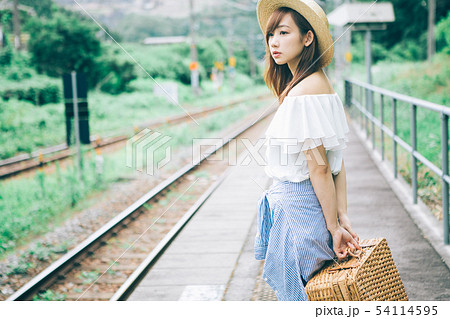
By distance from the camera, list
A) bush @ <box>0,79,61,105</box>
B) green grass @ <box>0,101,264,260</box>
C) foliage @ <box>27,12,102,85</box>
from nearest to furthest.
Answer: green grass @ <box>0,101,264,260</box> < bush @ <box>0,79,61,105</box> < foliage @ <box>27,12,102,85</box>

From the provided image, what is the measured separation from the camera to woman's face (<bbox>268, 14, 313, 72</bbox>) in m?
1.96

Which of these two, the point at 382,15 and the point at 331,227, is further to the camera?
the point at 382,15

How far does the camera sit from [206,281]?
11.9 feet

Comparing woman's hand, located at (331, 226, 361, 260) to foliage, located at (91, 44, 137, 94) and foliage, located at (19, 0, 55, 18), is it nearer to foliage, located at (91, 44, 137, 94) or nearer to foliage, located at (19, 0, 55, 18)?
foliage, located at (91, 44, 137, 94)

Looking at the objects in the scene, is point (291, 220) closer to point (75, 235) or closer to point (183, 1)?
point (183, 1)

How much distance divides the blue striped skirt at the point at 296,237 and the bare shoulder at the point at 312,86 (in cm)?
33

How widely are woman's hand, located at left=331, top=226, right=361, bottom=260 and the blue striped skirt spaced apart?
0.03 m

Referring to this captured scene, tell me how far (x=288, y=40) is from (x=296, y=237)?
0.72 m

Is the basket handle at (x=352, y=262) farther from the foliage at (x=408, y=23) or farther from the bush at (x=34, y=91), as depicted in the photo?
the foliage at (x=408, y=23)

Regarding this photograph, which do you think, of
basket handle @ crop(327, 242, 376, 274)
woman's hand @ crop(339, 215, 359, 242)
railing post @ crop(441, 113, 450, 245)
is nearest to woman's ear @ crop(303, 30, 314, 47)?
woman's hand @ crop(339, 215, 359, 242)
